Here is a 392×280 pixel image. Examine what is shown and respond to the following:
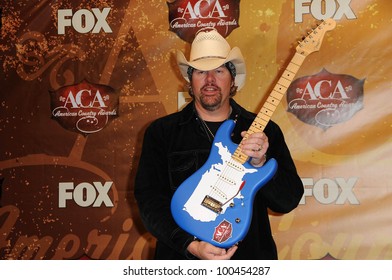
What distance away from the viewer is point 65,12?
3.69 metres

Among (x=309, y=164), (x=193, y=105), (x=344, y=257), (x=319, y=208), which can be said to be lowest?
(x=344, y=257)

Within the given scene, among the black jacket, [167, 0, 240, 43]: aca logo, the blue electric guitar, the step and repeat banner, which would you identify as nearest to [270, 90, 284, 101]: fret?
the blue electric guitar

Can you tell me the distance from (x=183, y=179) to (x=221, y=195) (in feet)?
0.54

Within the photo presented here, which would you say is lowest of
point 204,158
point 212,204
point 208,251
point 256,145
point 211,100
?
point 208,251

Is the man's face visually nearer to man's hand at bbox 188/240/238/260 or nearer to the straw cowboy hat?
the straw cowboy hat

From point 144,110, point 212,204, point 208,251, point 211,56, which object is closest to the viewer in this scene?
point 208,251

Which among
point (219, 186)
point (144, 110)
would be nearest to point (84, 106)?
point (144, 110)

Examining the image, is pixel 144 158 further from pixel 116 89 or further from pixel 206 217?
pixel 116 89

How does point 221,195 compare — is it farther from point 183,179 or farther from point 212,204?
point 183,179

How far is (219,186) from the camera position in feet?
6.86

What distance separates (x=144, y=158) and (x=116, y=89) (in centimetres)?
156

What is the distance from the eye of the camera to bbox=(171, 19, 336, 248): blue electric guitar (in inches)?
78.5
